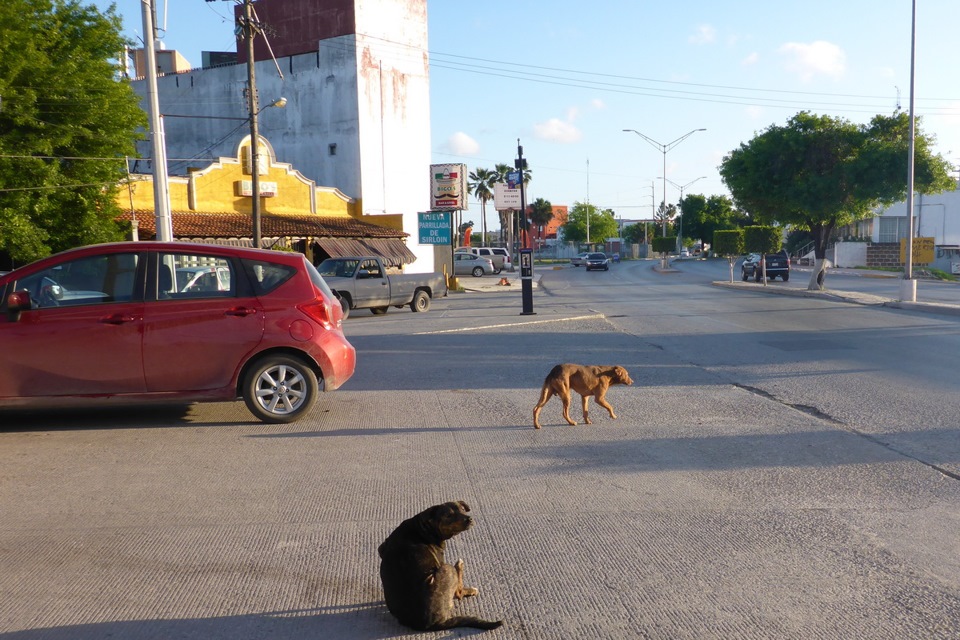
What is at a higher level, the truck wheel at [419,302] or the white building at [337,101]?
Answer: the white building at [337,101]

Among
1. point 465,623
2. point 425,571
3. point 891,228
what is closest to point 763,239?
point 891,228

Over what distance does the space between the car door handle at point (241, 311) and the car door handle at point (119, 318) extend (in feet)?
2.74

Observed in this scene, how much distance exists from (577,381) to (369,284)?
16.8 m

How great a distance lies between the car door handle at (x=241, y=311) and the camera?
26.3 ft

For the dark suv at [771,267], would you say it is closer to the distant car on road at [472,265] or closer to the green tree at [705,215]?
the distant car on road at [472,265]

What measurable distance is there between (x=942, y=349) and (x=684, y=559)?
11649mm

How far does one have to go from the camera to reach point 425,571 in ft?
12.2

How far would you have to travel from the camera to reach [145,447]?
24.6 feet

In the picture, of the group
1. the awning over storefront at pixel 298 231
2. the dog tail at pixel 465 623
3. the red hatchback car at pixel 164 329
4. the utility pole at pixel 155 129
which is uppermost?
the utility pole at pixel 155 129

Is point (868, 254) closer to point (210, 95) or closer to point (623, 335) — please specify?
point (210, 95)

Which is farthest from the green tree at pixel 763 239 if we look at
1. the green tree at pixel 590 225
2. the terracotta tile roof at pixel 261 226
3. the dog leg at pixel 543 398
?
the green tree at pixel 590 225

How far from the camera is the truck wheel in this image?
2605cm

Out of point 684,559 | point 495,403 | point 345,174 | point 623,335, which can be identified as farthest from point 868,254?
point 684,559

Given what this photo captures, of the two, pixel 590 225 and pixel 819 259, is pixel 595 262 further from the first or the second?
pixel 590 225
